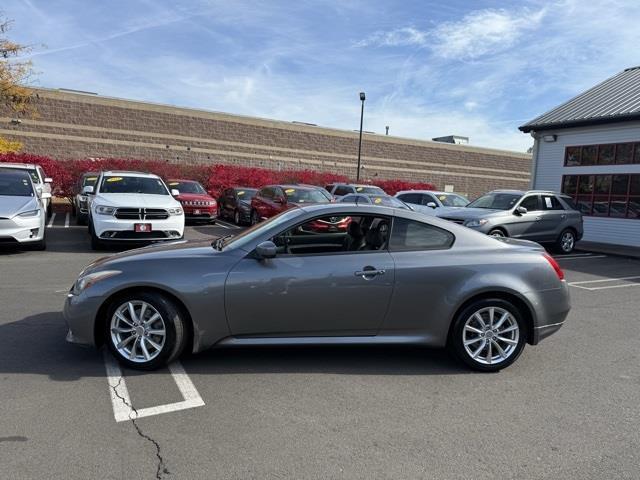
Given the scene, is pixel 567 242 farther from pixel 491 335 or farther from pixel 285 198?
pixel 491 335

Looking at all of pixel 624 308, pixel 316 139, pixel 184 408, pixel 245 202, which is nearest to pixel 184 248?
pixel 184 408

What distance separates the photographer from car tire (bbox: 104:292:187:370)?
13.5 ft

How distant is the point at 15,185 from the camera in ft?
33.9

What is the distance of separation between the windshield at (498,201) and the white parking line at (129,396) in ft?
35.1

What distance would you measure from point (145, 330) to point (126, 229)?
632 cm

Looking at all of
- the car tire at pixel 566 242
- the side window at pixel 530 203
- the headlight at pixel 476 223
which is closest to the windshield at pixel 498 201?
the side window at pixel 530 203

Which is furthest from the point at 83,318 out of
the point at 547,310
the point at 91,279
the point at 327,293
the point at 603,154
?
the point at 603,154

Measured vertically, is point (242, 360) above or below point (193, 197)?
below

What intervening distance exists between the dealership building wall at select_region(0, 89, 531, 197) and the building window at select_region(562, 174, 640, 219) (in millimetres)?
20781

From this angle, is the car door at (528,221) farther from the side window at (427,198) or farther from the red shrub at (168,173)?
the red shrub at (168,173)

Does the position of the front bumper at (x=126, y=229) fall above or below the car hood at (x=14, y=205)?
below

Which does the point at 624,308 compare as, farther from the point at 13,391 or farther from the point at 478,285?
the point at 13,391

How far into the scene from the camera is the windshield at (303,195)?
14281mm

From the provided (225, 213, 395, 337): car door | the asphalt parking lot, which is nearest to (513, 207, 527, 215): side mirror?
the asphalt parking lot
